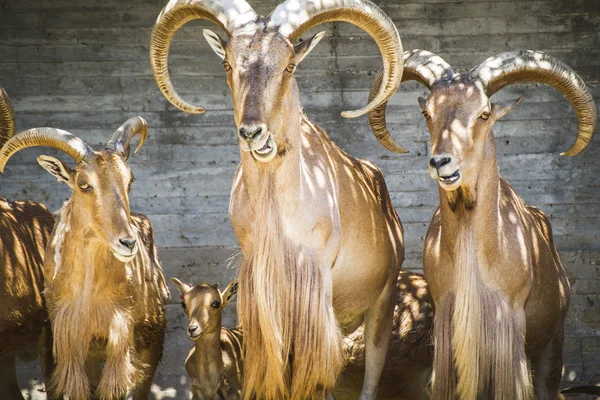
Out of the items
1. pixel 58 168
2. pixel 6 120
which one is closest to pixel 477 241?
pixel 58 168

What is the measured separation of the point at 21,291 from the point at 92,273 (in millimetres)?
1143

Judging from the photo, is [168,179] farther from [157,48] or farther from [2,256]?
[157,48]

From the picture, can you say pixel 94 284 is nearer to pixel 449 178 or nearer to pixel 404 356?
pixel 404 356

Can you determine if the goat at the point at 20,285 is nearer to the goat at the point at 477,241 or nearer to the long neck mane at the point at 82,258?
the long neck mane at the point at 82,258

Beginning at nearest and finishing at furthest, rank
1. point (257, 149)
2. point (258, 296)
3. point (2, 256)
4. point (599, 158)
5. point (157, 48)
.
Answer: point (257, 149)
point (258, 296)
point (157, 48)
point (2, 256)
point (599, 158)

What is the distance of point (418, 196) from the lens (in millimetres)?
10320

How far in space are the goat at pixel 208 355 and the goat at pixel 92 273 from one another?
588 millimetres

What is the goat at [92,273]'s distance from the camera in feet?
24.6

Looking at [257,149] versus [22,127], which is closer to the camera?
[257,149]

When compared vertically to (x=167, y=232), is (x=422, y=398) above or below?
below

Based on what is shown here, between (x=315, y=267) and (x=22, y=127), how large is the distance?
197 inches

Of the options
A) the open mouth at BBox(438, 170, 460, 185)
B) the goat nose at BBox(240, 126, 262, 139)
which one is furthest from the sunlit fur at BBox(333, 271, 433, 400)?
the goat nose at BBox(240, 126, 262, 139)

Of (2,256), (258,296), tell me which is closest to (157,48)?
(258,296)

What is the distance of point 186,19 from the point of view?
6.95 metres
